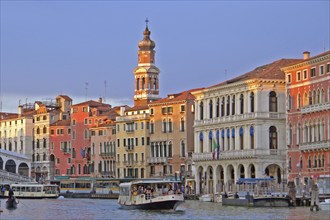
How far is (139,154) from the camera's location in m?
96.5

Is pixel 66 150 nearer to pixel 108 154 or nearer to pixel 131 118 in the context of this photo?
pixel 108 154

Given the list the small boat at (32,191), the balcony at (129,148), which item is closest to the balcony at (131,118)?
the balcony at (129,148)

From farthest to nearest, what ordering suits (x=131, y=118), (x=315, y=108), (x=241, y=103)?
(x=131, y=118), (x=241, y=103), (x=315, y=108)

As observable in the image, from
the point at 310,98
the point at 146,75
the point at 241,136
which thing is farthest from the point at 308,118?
the point at 146,75

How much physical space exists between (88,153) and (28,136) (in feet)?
39.2

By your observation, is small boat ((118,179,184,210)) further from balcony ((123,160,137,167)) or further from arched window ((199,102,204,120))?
balcony ((123,160,137,167))

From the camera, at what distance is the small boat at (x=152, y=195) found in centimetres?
5288

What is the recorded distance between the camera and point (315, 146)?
222 ft

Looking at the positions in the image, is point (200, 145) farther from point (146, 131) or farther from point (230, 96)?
point (146, 131)

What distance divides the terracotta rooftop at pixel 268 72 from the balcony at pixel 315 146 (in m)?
6.46

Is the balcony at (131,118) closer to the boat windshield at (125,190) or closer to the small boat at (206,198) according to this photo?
the small boat at (206,198)

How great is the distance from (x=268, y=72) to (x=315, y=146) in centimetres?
953

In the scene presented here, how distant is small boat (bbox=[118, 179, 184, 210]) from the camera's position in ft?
173

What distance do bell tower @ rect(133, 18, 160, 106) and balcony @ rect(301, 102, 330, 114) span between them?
37.5 meters
